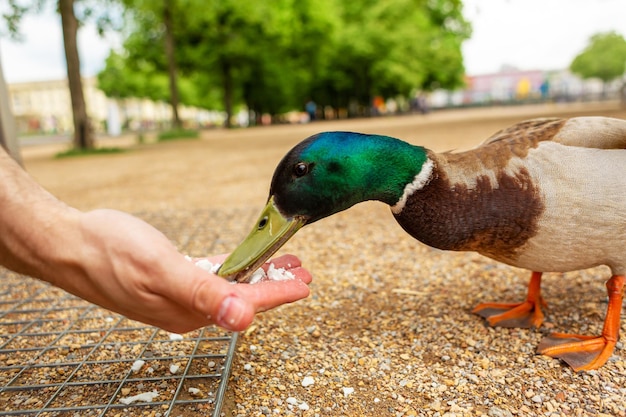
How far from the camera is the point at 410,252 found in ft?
10.6

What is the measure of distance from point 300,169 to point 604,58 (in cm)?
6713

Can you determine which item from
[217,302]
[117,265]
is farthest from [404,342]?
[117,265]

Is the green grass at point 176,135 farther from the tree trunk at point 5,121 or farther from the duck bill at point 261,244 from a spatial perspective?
the duck bill at point 261,244

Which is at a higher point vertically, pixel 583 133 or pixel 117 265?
pixel 583 133

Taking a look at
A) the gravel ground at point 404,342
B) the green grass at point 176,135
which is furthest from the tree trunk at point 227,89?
the gravel ground at point 404,342

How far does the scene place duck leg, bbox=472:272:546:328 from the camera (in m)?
2.13

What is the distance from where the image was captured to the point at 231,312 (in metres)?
1.12

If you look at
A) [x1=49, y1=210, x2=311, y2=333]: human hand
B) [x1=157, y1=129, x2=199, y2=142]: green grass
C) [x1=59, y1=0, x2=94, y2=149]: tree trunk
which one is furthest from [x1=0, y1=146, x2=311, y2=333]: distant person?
[x1=157, y1=129, x2=199, y2=142]: green grass

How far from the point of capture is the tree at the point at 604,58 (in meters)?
57.3

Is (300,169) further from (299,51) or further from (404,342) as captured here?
(299,51)

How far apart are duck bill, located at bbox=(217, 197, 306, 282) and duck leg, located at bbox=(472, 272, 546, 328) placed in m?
1.08

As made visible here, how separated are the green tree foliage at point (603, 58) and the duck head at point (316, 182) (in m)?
65.9

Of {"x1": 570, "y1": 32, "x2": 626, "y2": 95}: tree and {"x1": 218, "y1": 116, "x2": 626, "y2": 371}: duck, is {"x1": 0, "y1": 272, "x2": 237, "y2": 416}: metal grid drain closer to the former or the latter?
{"x1": 218, "y1": 116, "x2": 626, "y2": 371}: duck

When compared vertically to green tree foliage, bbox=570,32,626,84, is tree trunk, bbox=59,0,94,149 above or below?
below
